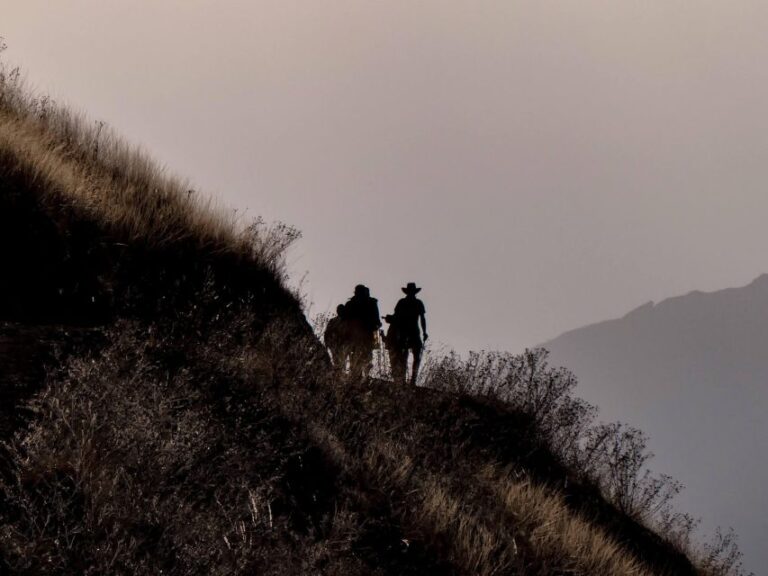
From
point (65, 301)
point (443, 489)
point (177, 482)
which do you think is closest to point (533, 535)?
point (443, 489)

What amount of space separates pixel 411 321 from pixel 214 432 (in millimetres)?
7499

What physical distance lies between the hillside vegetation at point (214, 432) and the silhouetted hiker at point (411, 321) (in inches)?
42.0

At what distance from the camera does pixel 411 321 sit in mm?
11594

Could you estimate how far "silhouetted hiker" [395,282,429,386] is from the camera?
37.7 ft

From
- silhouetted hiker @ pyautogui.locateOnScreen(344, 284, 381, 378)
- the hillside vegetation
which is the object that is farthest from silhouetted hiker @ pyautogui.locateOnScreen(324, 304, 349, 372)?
the hillside vegetation

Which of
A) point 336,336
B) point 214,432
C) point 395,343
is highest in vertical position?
point 395,343

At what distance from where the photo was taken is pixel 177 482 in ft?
11.7

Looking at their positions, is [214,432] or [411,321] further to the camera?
[411,321]

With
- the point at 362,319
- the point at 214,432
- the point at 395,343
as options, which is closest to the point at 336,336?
the point at 362,319

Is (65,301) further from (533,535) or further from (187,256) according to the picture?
(533,535)

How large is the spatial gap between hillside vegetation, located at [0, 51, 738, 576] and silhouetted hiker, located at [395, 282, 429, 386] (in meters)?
1.07

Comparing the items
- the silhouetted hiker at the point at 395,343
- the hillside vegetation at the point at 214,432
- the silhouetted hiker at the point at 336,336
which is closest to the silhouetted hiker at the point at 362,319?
the silhouetted hiker at the point at 336,336

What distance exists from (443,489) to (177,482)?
2.27 metres

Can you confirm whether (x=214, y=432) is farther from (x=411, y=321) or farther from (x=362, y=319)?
(x=411, y=321)
